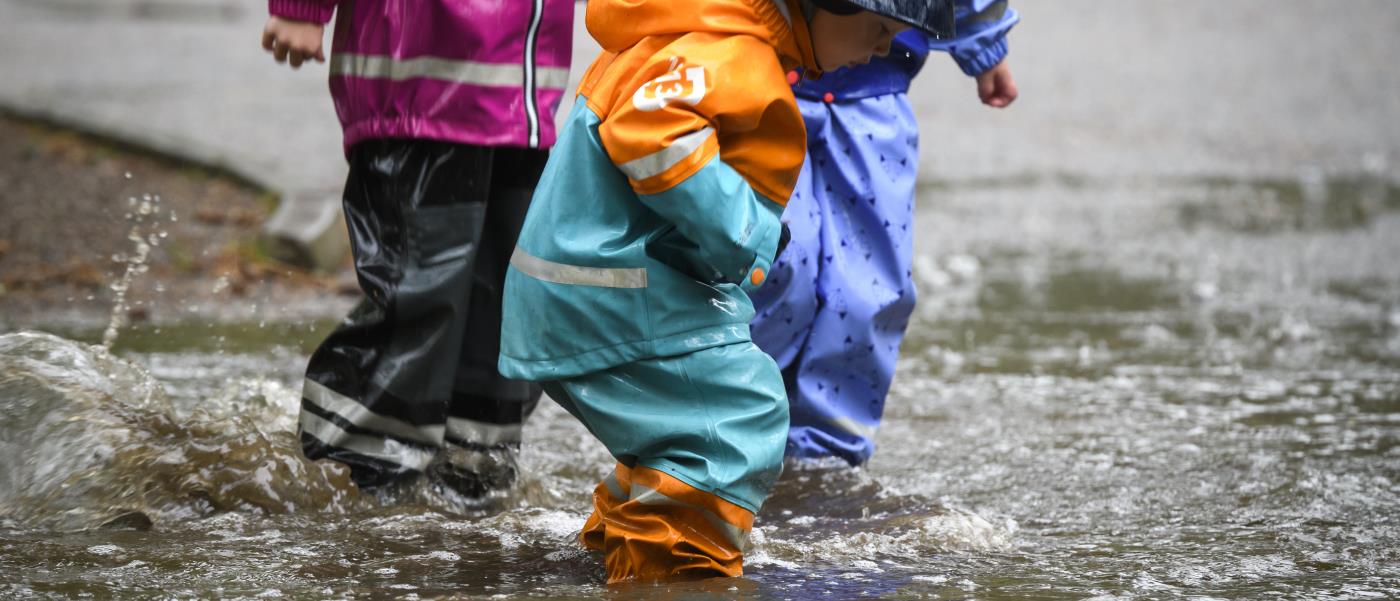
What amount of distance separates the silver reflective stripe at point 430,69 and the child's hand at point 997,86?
3.60ft

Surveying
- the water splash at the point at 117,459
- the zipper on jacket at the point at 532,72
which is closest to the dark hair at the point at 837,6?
the zipper on jacket at the point at 532,72

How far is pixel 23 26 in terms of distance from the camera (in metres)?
13.2

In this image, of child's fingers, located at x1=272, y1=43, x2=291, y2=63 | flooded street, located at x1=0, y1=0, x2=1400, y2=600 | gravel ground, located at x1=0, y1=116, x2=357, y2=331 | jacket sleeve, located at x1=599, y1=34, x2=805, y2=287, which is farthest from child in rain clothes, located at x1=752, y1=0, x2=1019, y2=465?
gravel ground, located at x1=0, y1=116, x2=357, y2=331

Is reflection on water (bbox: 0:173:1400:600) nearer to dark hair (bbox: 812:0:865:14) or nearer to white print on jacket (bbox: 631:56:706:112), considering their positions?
white print on jacket (bbox: 631:56:706:112)

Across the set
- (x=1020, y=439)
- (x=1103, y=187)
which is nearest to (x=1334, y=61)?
(x=1103, y=187)

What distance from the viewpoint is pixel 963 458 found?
3400mm

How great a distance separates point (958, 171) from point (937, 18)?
6452 millimetres

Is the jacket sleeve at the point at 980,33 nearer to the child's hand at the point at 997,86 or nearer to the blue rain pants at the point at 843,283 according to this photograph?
the child's hand at the point at 997,86

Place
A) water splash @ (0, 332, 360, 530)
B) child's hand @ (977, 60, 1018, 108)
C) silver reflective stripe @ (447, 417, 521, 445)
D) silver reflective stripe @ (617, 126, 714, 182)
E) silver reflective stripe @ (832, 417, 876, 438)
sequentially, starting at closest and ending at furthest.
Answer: silver reflective stripe @ (617, 126, 714, 182), water splash @ (0, 332, 360, 530), silver reflective stripe @ (447, 417, 521, 445), silver reflective stripe @ (832, 417, 876, 438), child's hand @ (977, 60, 1018, 108)

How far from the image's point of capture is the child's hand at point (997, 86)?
3.30m

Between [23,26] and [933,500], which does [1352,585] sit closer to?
[933,500]

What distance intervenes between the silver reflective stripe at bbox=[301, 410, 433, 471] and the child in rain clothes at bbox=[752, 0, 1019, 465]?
725 mm

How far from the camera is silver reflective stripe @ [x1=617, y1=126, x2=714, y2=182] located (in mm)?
2098

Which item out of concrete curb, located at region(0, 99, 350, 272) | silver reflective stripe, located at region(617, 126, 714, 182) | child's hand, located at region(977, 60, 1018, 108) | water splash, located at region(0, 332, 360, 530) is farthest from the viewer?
concrete curb, located at region(0, 99, 350, 272)
